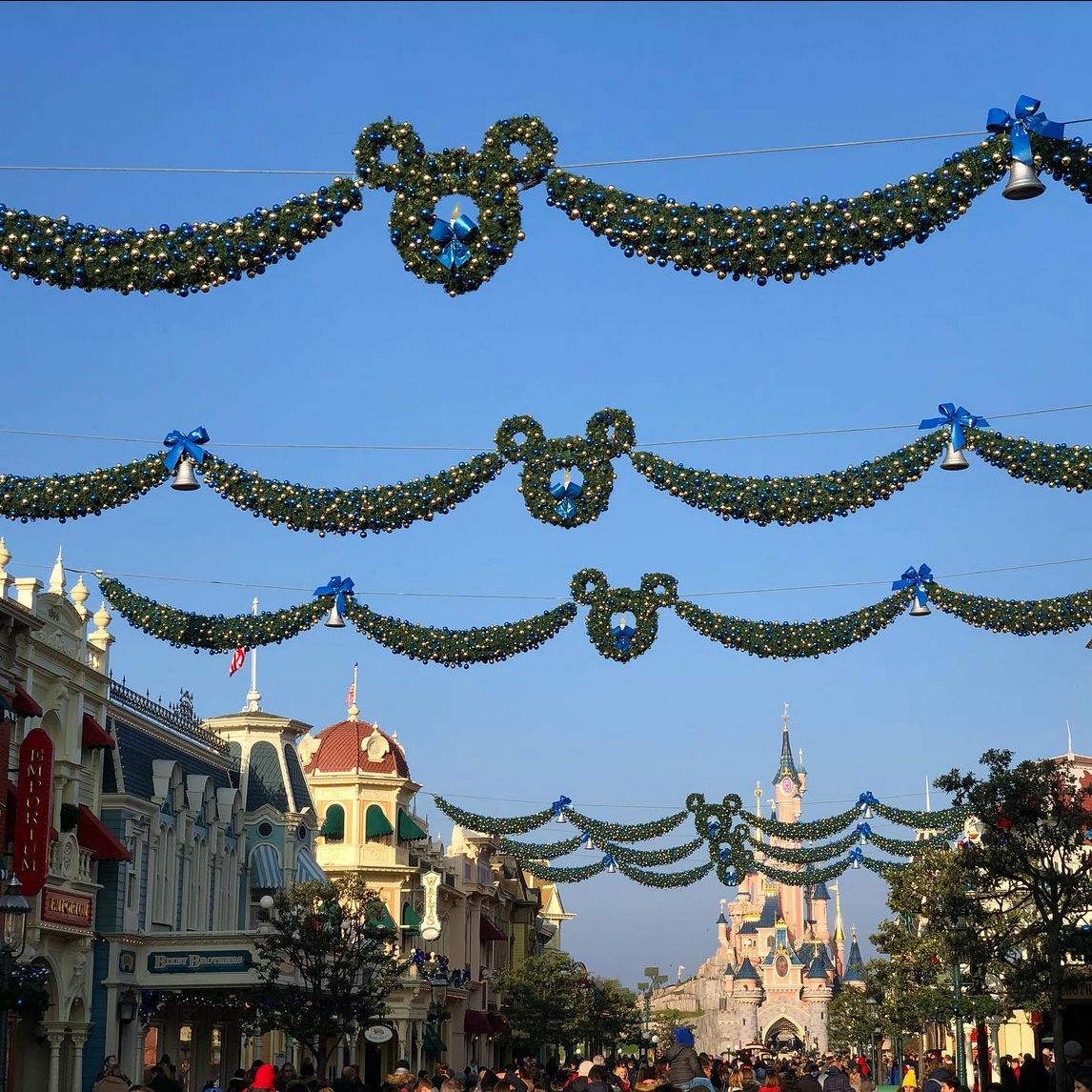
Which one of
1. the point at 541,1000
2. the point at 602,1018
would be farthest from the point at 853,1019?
the point at 541,1000

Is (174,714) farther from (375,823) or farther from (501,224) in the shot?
(501,224)

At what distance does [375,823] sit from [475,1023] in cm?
1531

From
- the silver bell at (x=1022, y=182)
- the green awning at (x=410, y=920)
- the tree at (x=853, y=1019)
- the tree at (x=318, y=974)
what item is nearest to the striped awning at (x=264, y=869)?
the tree at (x=318, y=974)

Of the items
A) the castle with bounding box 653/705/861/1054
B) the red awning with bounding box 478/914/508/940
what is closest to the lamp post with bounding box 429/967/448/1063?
the red awning with bounding box 478/914/508/940

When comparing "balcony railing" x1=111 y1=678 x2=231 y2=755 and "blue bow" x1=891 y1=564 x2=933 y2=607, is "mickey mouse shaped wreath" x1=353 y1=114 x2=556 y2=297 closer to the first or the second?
"blue bow" x1=891 y1=564 x2=933 y2=607

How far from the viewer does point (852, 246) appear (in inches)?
437

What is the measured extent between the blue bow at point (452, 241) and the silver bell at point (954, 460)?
537 centimetres

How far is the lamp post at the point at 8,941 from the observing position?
844 inches

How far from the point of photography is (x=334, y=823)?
52.3m

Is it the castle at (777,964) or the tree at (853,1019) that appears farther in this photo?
the castle at (777,964)

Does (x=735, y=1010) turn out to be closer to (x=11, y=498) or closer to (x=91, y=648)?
(x=91, y=648)

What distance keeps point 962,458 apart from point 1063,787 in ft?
42.7

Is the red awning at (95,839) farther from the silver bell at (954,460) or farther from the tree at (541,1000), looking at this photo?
the tree at (541,1000)

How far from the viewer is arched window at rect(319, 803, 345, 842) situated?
5222 cm
